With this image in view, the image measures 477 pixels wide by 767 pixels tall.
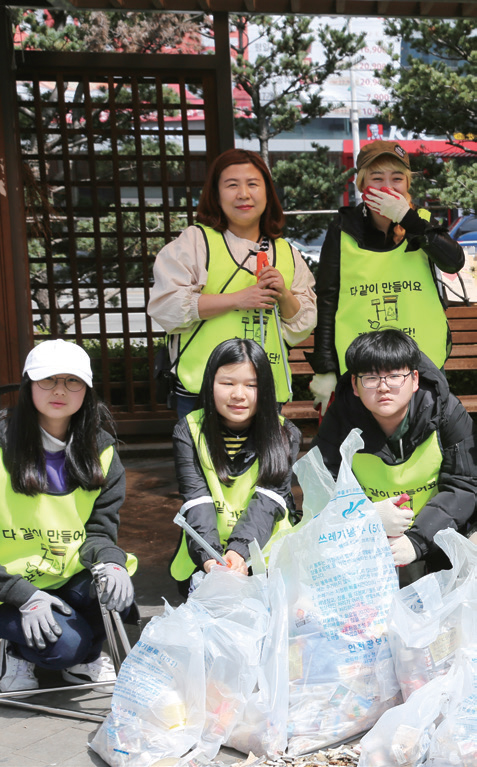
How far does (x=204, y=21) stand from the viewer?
337 inches

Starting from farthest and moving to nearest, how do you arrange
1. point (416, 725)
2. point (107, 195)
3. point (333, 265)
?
point (107, 195) < point (333, 265) < point (416, 725)

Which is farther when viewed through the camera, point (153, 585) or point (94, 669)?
point (153, 585)

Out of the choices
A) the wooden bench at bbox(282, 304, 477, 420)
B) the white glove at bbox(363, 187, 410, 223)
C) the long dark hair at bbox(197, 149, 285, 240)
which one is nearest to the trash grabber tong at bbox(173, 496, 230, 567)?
the long dark hair at bbox(197, 149, 285, 240)

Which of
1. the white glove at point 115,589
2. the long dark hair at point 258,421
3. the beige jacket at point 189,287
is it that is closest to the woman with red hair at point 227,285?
→ the beige jacket at point 189,287

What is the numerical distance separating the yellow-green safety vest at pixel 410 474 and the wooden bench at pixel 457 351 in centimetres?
238

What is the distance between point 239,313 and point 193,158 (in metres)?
2.76

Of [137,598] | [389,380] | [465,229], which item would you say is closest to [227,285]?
[389,380]

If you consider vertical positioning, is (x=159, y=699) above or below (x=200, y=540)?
below

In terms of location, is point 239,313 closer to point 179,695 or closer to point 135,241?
point 179,695

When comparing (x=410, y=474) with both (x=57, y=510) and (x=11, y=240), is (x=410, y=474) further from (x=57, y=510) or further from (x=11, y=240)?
(x=11, y=240)

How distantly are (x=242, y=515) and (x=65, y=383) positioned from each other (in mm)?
698

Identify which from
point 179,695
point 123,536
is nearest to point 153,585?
point 123,536

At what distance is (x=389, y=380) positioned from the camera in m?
2.62

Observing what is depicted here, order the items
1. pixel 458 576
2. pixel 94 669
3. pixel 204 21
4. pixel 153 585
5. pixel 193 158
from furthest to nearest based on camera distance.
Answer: pixel 204 21 < pixel 193 158 < pixel 153 585 < pixel 94 669 < pixel 458 576
